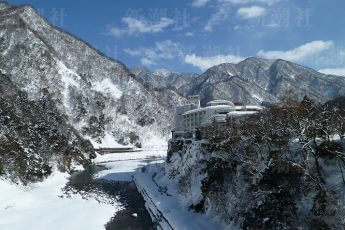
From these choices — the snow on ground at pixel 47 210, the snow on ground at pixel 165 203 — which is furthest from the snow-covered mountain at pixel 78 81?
the snow on ground at pixel 47 210

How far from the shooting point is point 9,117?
64.5 m

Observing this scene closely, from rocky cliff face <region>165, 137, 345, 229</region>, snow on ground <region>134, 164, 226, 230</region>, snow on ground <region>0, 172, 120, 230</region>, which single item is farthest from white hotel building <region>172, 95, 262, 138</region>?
snow on ground <region>0, 172, 120, 230</region>

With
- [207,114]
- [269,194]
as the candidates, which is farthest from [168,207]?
[207,114]

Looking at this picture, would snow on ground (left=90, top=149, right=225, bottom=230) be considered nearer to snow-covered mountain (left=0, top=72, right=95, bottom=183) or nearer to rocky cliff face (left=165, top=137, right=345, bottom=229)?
rocky cliff face (left=165, top=137, right=345, bottom=229)

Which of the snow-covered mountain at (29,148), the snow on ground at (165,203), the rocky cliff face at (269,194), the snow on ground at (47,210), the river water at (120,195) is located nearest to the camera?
the rocky cliff face at (269,194)

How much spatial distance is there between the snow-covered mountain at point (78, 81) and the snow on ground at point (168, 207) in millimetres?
85836

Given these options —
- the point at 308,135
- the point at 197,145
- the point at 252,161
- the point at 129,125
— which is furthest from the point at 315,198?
the point at 129,125

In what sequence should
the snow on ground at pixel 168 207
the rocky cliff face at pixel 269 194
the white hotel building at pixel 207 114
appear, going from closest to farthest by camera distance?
the rocky cliff face at pixel 269 194, the snow on ground at pixel 168 207, the white hotel building at pixel 207 114

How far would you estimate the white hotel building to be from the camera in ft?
211

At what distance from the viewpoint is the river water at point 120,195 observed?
36844 millimetres

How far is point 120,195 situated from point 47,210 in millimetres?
14764

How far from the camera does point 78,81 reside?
6289 inches

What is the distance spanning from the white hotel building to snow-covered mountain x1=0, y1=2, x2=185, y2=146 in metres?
59.9

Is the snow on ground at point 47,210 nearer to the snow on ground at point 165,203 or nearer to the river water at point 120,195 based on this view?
the river water at point 120,195
